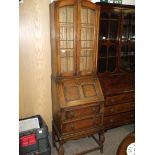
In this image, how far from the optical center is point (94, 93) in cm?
235

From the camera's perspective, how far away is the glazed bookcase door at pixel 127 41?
2846 mm

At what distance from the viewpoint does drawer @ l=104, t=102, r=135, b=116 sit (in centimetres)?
275

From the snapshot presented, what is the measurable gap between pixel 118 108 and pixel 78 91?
0.91 m

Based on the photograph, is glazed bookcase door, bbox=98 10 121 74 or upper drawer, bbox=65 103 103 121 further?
glazed bookcase door, bbox=98 10 121 74

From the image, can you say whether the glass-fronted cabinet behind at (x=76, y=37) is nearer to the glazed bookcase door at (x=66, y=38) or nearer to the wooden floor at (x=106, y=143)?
the glazed bookcase door at (x=66, y=38)

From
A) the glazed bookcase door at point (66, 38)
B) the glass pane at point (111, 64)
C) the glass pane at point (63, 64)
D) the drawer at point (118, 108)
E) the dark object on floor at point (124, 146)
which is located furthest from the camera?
the glass pane at point (111, 64)

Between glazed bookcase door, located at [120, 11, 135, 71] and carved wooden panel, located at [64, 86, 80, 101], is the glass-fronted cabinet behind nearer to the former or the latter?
carved wooden panel, located at [64, 86, 80, 101]

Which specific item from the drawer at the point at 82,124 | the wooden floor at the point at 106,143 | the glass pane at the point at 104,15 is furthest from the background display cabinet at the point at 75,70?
the glass pane at the point at 104,15

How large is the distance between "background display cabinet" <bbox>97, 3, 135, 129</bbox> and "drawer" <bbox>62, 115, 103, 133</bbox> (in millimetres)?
416

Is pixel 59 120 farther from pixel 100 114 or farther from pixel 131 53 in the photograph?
pixel 131 53

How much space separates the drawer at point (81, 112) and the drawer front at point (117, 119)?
0.51 m

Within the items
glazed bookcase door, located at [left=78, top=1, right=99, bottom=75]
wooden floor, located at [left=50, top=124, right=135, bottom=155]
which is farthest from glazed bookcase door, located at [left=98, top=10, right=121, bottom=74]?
wooden floor, located at [left=50, top=124, right=135, bottom=155]
